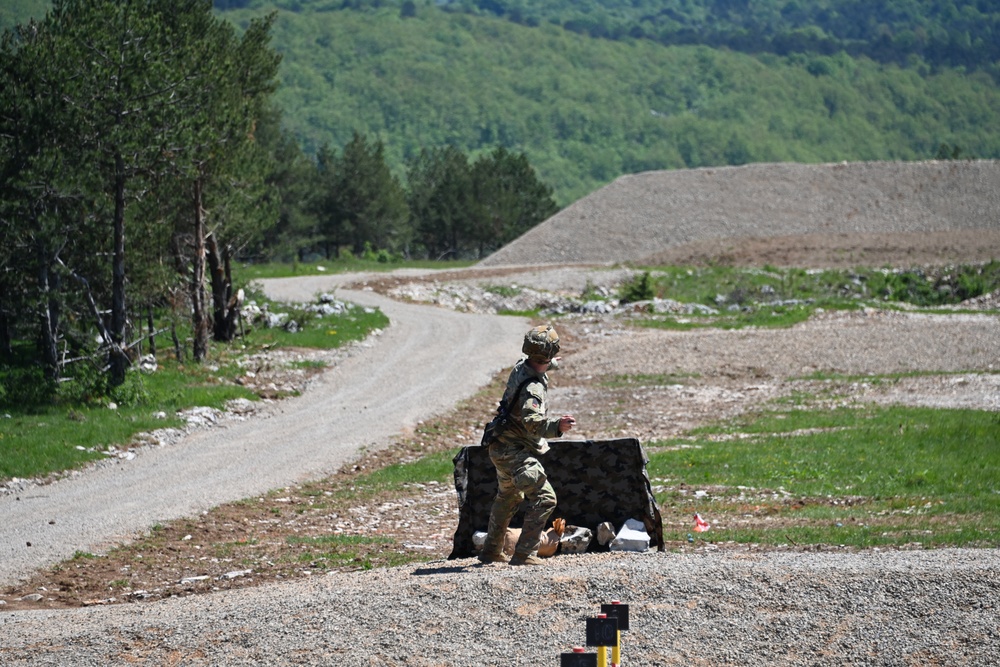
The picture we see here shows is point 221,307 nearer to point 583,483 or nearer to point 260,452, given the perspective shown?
point 260,452

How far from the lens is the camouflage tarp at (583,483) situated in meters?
11.5

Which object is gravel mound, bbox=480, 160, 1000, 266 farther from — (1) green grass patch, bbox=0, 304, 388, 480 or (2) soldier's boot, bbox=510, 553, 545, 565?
(2) soldier's boot, bbox=510, 553, 545, 565

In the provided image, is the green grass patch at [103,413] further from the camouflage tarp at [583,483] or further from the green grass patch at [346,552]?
the camouflage tarp at [583,483]

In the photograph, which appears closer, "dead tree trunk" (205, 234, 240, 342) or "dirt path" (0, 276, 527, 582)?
"dirt path" (0, 276, 527, 582)

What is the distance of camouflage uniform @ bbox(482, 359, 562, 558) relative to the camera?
32.6 ft

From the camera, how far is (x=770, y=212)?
76000 millimetres

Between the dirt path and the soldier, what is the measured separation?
6208mm

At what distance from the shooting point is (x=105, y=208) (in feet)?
82.5

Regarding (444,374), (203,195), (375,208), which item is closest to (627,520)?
(444,374)

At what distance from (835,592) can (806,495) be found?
6547mm

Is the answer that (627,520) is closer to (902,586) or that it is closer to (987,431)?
(902,586)

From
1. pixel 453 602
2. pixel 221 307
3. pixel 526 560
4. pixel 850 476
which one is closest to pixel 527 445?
pixel 526 560

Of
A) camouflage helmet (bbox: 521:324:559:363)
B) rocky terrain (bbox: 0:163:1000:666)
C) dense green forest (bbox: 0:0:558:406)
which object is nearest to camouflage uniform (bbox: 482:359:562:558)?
camouflage helmet (bbox: 521:324:559:363)

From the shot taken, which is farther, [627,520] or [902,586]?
[627,520]
